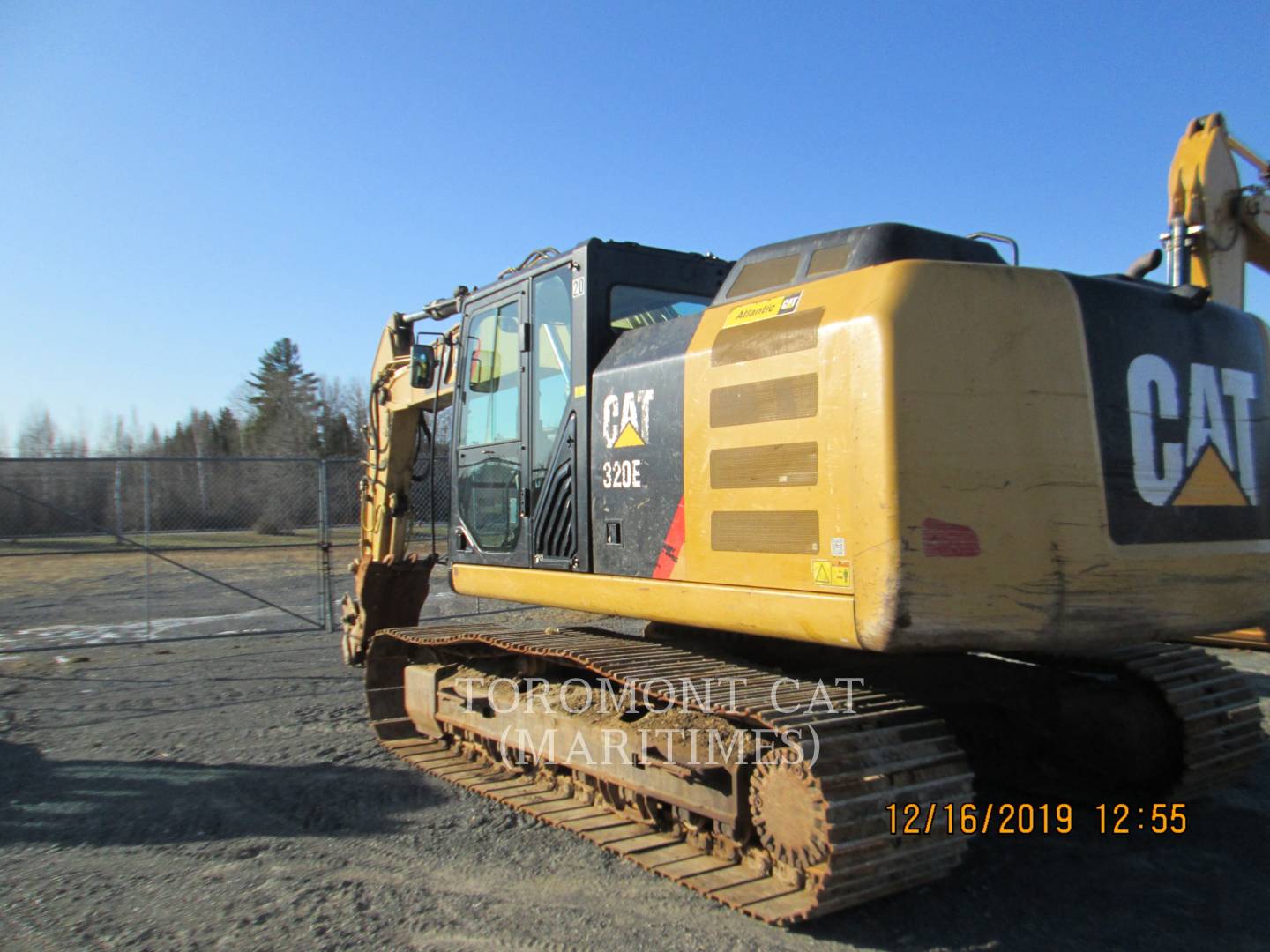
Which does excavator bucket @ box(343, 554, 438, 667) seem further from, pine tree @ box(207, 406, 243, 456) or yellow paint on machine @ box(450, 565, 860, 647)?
pine tree @ box(207, 406, 243, 456)

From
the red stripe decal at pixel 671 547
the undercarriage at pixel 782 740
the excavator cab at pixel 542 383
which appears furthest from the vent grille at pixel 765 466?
the excavator cab at pixel 542 383

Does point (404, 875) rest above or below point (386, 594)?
below

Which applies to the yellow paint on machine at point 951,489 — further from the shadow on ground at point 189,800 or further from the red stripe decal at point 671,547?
the shadow on ground at point 189,800

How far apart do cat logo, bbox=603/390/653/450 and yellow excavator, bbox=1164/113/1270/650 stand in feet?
14.8

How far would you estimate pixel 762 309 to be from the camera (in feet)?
12.6

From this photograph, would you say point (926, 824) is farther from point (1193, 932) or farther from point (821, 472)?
point (821, 472)

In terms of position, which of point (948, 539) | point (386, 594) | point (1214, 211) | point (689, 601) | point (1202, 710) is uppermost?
point (1214, 211)

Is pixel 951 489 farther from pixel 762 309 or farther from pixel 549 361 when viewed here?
pixel 549 361

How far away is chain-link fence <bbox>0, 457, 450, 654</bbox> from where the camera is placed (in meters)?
10.5

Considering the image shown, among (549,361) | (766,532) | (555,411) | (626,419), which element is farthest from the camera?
(549,361)

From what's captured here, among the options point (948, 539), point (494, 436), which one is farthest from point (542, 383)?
point (948, 539)

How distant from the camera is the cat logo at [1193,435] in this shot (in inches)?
137

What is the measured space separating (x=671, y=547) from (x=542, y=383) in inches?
53.2

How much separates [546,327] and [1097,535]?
9.24 feet
